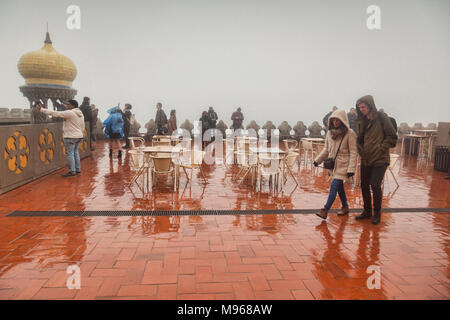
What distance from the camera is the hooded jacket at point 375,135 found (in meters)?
3.72

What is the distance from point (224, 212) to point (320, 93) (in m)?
16.9

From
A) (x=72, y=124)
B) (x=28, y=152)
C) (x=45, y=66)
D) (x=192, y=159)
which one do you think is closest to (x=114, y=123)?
(x=72, y=124)

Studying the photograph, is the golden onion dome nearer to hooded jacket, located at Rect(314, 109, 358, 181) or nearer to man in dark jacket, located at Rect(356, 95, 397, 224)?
hooded jacket, located at Rect(314, 109, 358, 181)

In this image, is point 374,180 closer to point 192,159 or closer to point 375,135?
point 375,135

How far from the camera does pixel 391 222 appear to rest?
13.5 ft

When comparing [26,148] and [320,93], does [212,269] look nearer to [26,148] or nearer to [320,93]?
[26,148]

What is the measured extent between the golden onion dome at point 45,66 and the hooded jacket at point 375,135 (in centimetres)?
2593

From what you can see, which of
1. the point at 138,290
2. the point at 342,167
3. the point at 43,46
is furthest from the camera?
the point at 43,46

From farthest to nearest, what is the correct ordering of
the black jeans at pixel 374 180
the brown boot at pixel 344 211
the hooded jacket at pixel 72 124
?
the hooded jacket at pixel 72 124 → the brown boot at pixel 344 211 → the black jeans at pixel 374 180

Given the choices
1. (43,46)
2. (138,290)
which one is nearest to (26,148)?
(138,290)

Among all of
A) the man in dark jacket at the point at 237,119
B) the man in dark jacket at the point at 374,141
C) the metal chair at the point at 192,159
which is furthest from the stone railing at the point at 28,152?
the man in dark jacket at the point at 237,119

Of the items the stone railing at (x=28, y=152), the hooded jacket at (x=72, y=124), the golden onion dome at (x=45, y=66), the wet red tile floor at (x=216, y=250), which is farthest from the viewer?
the golden onion dome at (x=45, y=66)

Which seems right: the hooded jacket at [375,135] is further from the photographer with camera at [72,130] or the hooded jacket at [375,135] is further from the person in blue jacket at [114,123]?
the person in blue jacket at [114,123]
